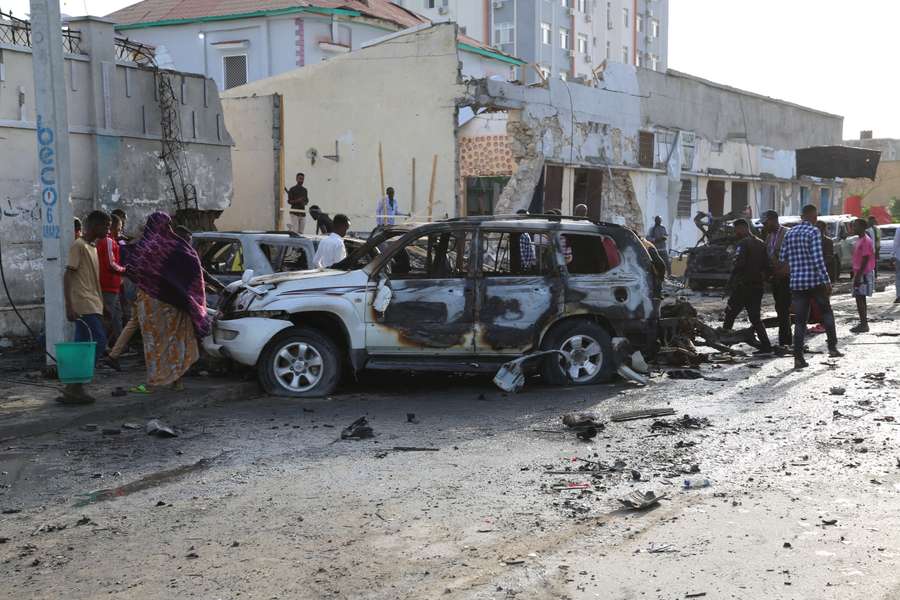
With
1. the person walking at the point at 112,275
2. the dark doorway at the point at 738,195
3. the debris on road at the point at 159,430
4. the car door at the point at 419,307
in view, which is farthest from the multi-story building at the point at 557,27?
the debris on road at the point at 159,430

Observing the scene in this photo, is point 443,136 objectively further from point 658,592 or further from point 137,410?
point 658,592

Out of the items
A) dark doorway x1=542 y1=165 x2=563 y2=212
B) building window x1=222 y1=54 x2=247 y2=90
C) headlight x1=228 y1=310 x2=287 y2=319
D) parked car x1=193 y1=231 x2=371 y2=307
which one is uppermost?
building window x1=222 y1=54 x2=247 y2=90

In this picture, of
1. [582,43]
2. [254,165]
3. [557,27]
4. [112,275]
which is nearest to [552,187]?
[254,165]

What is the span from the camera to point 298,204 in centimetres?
2188

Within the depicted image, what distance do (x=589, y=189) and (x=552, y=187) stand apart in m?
2.67

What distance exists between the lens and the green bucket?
882cm

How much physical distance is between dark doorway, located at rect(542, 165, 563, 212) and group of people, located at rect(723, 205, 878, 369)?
10.5 m

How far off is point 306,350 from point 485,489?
3.91 meters

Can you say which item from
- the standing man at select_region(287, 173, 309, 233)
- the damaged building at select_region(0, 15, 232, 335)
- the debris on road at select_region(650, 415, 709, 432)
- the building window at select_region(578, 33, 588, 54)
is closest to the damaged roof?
the standing man at select_region(287, 173, 309, 233)

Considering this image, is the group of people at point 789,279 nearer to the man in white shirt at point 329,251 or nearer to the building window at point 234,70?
the man in white shirt at point 329,251

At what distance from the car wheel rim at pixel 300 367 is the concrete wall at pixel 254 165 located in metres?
11.9

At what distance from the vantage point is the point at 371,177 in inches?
1000

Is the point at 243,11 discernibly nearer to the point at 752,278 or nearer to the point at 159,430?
the point at 752,278

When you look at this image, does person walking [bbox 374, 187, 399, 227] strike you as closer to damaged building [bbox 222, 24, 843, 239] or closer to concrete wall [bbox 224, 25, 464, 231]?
concrete wall [bbox 224, 25, 464, 231]
